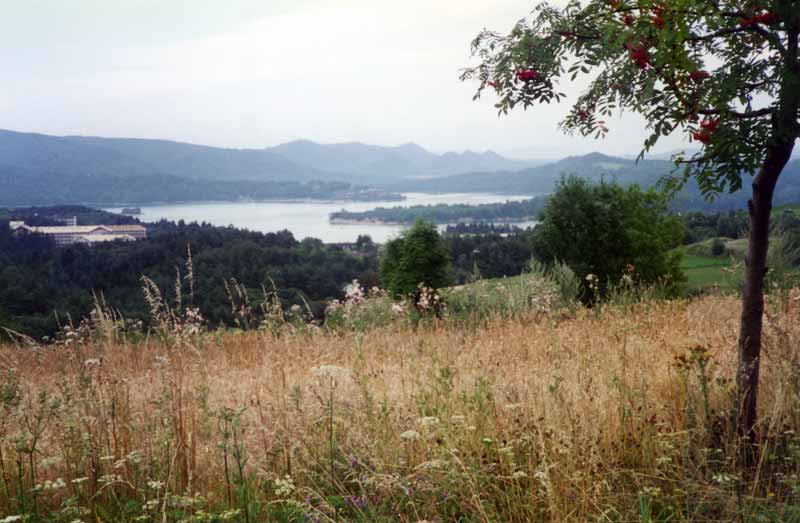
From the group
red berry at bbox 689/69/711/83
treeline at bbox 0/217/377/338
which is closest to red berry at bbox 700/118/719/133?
red berry at bbox 689/69/711/83

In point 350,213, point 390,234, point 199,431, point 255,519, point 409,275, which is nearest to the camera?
point 255,519

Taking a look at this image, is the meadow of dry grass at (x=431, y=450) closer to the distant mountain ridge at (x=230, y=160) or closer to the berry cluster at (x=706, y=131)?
the berry cluster at (x=706, y=131)

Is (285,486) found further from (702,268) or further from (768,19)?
(702,268)

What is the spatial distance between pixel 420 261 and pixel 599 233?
6.83 meters

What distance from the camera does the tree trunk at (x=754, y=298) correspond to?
3342 millimetres

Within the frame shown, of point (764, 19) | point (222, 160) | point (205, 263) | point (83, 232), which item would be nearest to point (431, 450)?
point (764, 19)

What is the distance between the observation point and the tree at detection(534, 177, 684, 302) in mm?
21594

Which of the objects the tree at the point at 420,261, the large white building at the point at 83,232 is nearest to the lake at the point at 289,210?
the large white building at the point at 83,232

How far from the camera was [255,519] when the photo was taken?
107 inches

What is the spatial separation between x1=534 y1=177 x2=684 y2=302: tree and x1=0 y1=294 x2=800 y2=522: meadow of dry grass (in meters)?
17.4

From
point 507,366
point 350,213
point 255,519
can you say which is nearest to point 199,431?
point 255,519

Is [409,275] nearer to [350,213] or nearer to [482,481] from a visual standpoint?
[482,481]

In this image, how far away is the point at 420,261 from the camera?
20938 millimetres

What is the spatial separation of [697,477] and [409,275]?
59.5 ft
